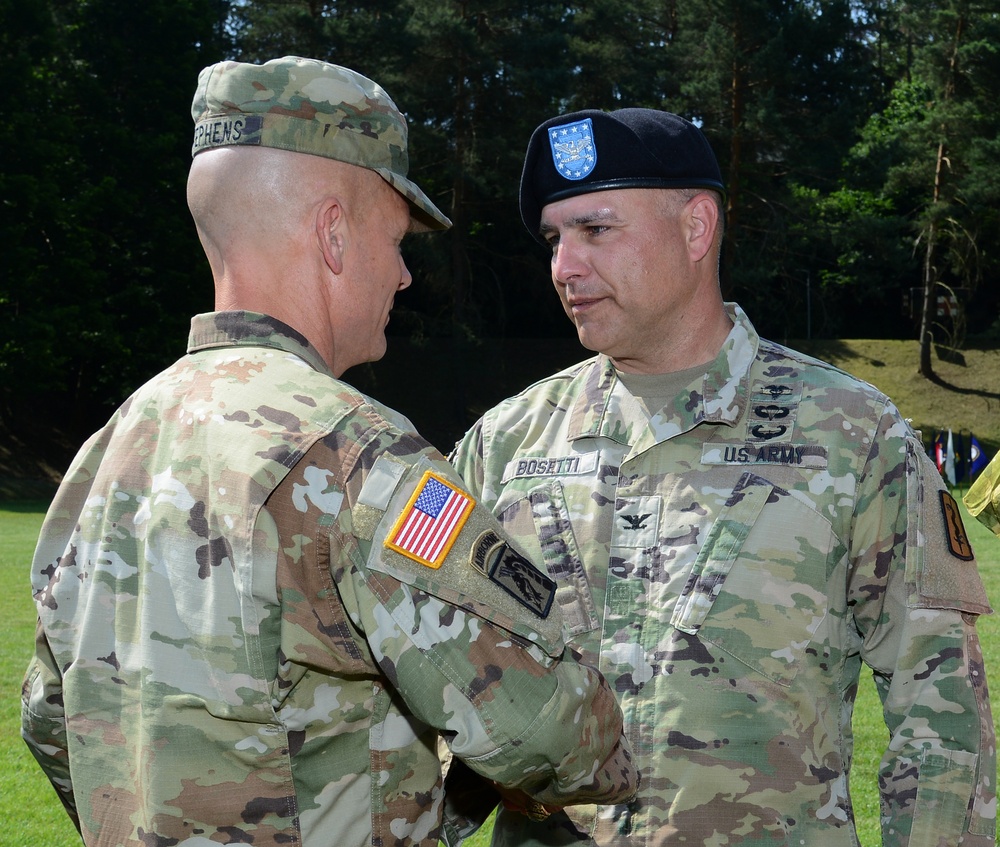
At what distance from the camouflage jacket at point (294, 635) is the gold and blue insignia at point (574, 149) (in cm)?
121

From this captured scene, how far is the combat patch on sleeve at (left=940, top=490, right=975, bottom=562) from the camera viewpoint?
8.46ft

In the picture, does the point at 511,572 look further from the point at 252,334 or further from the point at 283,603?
the point at 252,334

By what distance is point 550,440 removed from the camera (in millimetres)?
3082

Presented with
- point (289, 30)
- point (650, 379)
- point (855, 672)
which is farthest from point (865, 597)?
point (289, 30)

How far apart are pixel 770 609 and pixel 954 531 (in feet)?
1.49

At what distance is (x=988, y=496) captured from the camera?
686 centimetres

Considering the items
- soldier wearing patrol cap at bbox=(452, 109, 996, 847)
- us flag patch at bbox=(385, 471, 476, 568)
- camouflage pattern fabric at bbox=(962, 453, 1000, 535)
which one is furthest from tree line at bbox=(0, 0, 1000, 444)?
us flag patch at bbox=(385, 471, 476, 568)

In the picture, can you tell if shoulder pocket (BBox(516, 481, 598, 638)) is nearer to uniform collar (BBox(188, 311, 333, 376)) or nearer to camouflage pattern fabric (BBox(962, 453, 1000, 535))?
uniform collar (BBox(188, 311, 333, 376))

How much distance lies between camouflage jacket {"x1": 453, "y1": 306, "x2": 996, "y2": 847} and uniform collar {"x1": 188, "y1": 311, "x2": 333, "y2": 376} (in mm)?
1007

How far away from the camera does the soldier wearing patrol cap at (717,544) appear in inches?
99.1

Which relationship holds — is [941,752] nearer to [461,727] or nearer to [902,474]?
[902,474]

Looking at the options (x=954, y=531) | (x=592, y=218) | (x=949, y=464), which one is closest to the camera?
(x=954, y=531)

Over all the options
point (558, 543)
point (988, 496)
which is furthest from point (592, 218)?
point (988, 496)

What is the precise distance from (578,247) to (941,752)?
4.86 ft
